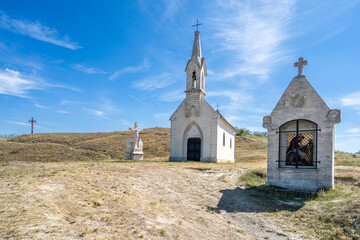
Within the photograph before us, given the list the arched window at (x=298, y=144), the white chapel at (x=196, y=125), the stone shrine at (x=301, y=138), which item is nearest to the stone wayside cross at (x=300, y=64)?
the stone shrine at (x=301, y=138)

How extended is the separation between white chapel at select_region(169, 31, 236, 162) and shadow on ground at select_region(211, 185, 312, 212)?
38.2 feet

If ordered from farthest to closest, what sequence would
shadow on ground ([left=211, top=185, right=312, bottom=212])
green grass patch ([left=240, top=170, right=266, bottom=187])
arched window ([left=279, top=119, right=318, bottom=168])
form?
green grass patch ([left=240, top=170, right=266, bottom=187]) → arched window ([left=279, top=119, right=318, bottom=168]) → shadow on ground ([left=211, top=185, right=312, bottom=212])

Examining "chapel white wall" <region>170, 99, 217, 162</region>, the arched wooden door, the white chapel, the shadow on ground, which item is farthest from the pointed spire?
the shadow on ground

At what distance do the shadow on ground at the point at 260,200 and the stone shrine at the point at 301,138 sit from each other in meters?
0.77

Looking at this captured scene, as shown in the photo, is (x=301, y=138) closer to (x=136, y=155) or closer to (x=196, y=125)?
(x=196, y=125)

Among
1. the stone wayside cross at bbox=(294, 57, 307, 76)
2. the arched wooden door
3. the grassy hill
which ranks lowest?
the grassy hill

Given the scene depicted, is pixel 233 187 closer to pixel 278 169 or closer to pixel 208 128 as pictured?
pixel 278 169

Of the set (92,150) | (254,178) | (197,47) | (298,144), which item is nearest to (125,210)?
(298,144)

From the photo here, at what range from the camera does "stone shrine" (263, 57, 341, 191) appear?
1132cm

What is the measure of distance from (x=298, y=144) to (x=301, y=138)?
1.10 feet

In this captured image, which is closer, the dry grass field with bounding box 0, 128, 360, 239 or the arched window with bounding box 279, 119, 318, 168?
the dry grass field with bounding box 0, 128, 360, 239

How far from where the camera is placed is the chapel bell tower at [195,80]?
24.8m

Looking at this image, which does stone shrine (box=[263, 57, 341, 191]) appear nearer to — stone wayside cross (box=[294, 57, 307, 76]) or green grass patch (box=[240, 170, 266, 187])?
stone wayside cross (box=[294, 57, 307, 76])

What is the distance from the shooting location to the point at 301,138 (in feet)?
40.3
